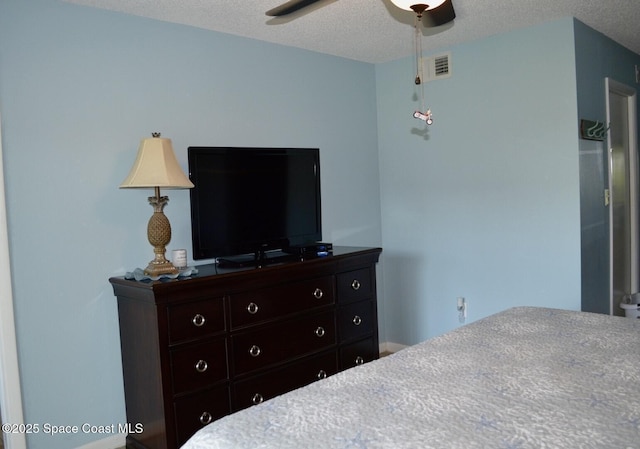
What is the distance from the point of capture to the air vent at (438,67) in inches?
152

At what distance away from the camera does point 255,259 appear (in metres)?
3.06

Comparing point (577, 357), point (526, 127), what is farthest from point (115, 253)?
point (526, 127)

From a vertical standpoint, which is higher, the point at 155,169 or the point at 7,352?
the point at 155,169

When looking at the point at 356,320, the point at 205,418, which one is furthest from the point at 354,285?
the point at 205,418

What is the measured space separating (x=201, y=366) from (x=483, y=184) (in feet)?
7.70

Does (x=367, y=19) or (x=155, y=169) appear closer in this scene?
(x=155, y=169)

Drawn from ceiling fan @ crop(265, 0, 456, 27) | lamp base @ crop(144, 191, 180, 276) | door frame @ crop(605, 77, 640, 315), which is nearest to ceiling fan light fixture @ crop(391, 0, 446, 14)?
ceiling fan @ crop(265, 0, 456, 27)

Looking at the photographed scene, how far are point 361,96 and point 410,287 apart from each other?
5.17 feet

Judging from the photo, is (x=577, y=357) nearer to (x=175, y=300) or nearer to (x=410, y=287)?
(x=175, y=300)

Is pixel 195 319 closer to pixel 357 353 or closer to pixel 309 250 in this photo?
pixel 309 250

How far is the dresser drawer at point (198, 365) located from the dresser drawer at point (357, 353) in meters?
0.88

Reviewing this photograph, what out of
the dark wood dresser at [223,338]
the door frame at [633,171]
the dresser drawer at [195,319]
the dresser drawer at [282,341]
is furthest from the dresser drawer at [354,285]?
the door frame at [633,171]

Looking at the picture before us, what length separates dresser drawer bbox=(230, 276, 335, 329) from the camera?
2699 mm

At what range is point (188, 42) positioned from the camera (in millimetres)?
3084
